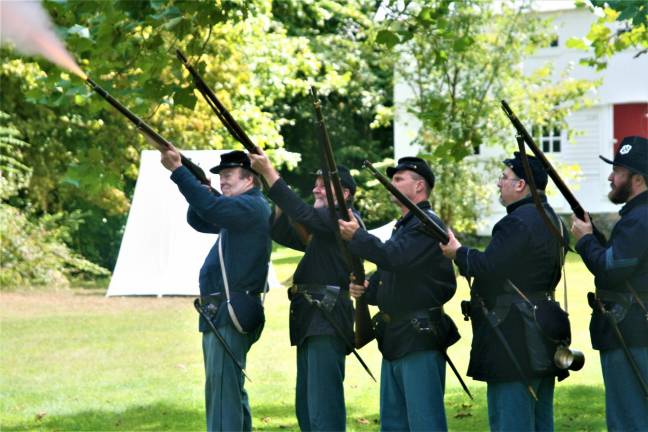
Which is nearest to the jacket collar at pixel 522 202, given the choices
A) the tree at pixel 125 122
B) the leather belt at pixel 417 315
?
the leather belt at pixel 417 315

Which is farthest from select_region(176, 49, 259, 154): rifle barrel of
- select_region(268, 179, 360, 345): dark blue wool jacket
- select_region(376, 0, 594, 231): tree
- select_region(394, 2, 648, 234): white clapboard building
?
select_region(394, 2, 648, 234): white clapboard building

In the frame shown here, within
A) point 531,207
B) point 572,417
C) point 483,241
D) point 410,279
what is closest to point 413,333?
point 410,279

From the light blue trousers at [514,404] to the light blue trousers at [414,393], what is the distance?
319 millimetres

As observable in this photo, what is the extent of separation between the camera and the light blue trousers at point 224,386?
741 cm

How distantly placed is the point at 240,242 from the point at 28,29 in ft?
6.50

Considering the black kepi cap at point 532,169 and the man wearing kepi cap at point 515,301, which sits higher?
the black kepi cap at point 532,169

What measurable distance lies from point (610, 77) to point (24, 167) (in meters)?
17.9

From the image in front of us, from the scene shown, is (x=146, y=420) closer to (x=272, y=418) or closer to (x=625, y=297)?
(x=272, y=418)

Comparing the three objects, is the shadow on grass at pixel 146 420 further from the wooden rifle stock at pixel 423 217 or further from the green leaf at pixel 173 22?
the wooden rifle stock at pixel 423 217

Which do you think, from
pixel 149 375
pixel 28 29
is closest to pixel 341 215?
pixel 28 29

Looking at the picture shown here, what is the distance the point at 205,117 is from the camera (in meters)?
22.3

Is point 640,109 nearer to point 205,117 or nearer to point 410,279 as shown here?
point 205,117

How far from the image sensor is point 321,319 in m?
7.40

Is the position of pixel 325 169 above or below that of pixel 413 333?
above
